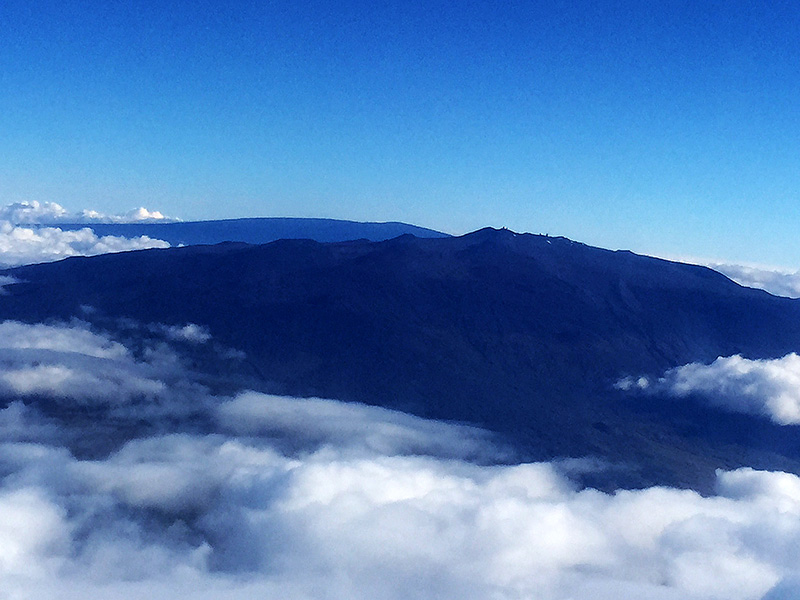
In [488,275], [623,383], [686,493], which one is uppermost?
[488,275]

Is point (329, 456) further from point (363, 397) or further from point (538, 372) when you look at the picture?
point (538, 372)

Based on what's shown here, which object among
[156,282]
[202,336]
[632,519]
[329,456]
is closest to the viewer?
[632,519]

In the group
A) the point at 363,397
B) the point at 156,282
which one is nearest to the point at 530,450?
the point at 363,397

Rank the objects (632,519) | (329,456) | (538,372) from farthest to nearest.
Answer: (538,372), (329,456), (632,519)

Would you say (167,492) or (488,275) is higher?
(488,275)

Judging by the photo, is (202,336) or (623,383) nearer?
(623,383)

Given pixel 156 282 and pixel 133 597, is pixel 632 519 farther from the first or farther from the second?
pixel 156 282

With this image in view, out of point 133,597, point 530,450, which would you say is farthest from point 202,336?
point 133,597
